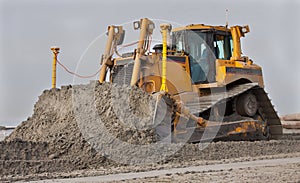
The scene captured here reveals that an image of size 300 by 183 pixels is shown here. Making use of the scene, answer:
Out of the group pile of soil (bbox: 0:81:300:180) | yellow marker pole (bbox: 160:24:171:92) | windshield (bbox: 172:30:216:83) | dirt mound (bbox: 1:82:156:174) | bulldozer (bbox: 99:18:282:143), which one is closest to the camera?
pile of soil (bbox: 0:81:300:180)

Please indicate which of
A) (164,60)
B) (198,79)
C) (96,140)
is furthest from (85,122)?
(198,79)

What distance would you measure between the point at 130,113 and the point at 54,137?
178 centimetres

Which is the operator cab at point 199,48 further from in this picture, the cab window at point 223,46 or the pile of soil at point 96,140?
the pile of soil at point 96,140

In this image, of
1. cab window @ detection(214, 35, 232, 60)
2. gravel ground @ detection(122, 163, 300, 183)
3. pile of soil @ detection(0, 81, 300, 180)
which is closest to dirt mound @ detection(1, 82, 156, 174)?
pile of soil @ detection(0, 81, 300, 180)

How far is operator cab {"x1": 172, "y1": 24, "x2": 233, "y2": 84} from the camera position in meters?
14.2

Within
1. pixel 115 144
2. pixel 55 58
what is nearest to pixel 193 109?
pixel 115 144

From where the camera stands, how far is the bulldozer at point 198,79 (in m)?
12.7

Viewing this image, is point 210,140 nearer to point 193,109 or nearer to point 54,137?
point 193,109

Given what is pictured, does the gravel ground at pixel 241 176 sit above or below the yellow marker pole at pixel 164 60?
below

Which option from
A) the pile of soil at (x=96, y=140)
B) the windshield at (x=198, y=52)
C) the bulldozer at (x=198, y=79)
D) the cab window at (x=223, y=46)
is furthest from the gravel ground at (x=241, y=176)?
the cab window at (x=223, y=46)

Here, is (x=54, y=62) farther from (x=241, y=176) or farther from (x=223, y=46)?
(x=241, y=176)

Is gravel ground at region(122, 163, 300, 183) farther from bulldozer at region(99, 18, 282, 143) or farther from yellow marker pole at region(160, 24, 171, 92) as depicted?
yellow marker pole at region(160, 24, 171, 92)

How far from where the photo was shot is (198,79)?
46.9 ft

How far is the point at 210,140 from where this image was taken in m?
13.1
